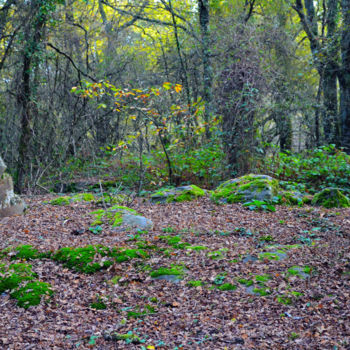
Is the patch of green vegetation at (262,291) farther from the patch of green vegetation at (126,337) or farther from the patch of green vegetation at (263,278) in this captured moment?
the patch of green vegetation at (126,337)

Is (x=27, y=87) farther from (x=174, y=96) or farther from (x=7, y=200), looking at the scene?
(x=7, y=200)

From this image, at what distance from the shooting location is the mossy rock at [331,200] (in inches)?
272

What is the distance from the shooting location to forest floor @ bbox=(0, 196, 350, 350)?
311 centimetres

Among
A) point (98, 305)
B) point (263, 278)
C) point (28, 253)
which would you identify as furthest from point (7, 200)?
point (263, 278)

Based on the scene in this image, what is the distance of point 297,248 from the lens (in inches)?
182

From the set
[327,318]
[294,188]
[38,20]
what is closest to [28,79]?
[38,20]

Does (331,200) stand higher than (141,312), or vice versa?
(331,200)

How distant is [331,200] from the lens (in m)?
6.98

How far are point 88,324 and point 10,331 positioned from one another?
628mm

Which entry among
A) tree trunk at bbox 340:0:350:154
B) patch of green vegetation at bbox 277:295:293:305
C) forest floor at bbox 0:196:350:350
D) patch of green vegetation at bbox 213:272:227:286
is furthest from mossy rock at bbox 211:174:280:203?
tree trunk at bbox 340:0:350:154

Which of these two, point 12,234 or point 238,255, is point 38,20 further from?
point 238,255

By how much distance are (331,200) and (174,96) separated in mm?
6003

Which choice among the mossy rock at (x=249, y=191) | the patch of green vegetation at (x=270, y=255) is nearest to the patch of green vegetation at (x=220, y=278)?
the patch of green vegetation at (x=270, y=255)

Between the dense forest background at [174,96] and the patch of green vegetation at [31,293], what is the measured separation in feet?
13.5
